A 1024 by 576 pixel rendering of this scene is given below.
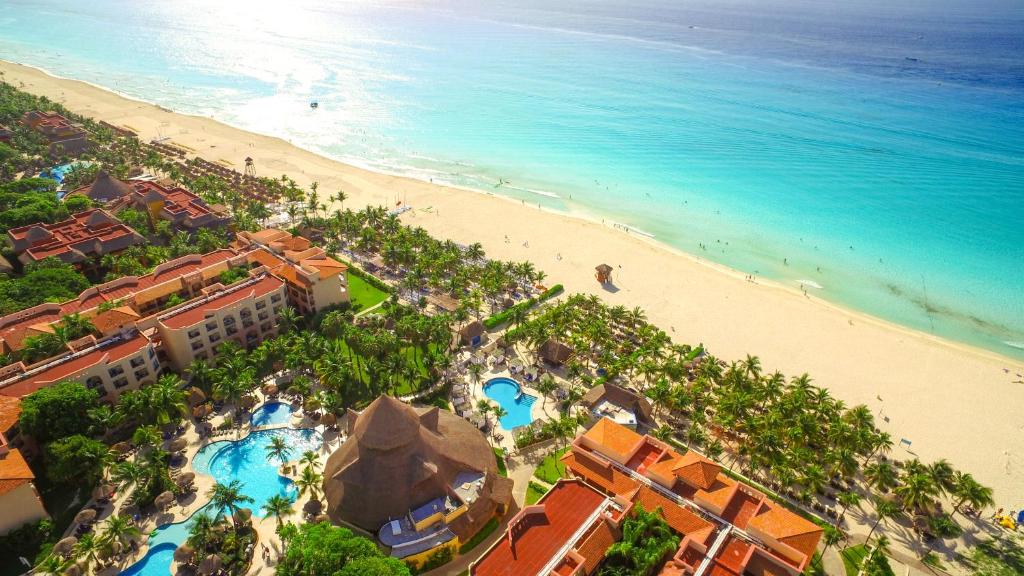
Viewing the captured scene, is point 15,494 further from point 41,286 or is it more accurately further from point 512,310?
point 512,310

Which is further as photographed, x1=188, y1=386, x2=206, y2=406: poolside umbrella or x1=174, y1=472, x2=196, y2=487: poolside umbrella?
x1=188, y1=386, x2=206, y2=406: poolside umbrella

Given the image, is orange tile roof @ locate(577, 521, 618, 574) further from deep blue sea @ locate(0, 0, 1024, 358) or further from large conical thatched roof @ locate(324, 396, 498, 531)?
deep blue sea @ locate(0, 0, 1024, 358)

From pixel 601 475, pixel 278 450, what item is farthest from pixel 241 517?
pixel 601 475

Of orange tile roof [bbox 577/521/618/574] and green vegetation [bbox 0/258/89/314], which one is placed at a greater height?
orange tile roof [bbox 577/521/618/574]

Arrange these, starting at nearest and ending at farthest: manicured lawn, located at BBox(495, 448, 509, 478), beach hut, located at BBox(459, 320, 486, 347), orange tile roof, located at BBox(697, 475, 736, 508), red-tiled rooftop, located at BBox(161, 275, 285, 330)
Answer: orange tile roof, located at BBox(697, 475, 736, 508) < manicured lawn, located at BBox(495, 448, 509, 478) < red-tiled rooftop, located at BBox(161, 275, 285, 330) < beach hut, located at BBox(459, 320, 486, 347)

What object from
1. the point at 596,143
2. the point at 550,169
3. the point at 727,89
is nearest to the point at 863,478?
the point at 550,169

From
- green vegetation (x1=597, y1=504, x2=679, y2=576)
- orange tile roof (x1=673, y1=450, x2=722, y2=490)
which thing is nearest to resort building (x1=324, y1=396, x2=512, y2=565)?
green vegetation (x1=597, y1=504, x2=679, y2=576)
